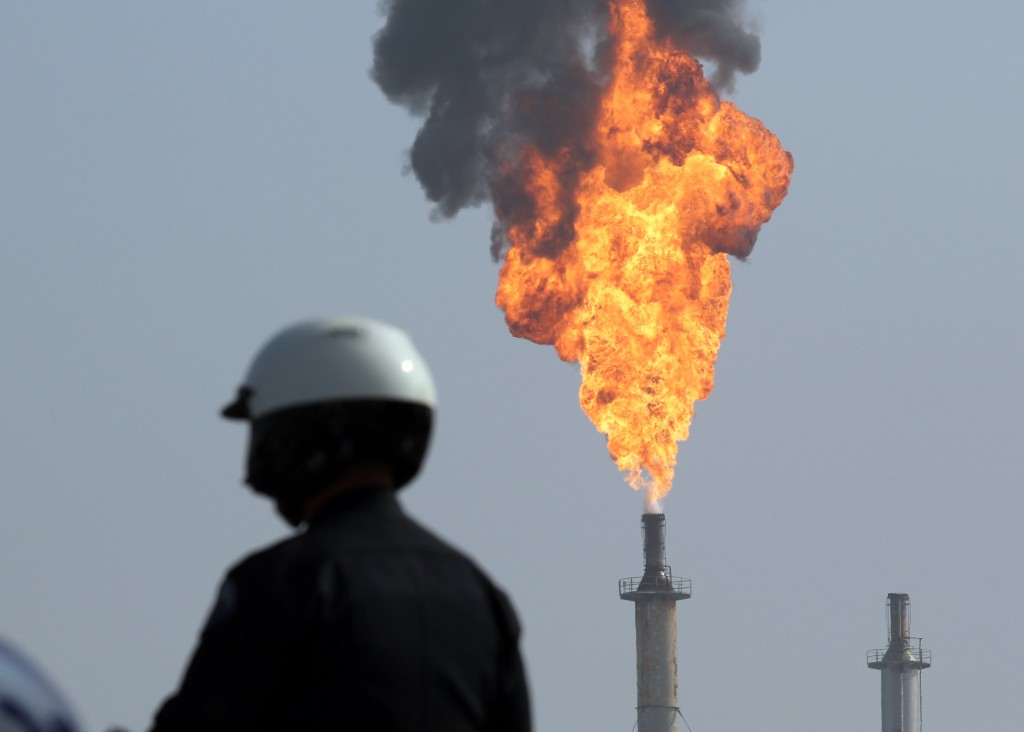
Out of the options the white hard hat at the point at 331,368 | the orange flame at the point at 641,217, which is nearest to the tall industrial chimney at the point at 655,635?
the orange flame at the point at 641,217

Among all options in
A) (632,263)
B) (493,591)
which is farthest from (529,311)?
(493,591)

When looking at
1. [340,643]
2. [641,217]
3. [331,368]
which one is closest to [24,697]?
[340,643]

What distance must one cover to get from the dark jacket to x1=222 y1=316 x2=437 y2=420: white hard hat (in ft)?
1.15

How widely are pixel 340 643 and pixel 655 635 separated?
96.9m

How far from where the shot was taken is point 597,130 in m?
88.9

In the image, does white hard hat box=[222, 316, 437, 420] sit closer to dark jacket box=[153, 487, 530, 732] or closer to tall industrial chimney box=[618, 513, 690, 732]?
dark jacket box=[153, 487, 530, 732]

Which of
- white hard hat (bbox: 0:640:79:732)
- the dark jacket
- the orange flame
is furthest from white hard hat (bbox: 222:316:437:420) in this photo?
the orange flame

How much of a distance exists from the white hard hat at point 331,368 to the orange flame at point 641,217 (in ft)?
266

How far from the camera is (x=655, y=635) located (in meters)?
102

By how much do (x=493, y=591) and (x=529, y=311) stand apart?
8233 cm

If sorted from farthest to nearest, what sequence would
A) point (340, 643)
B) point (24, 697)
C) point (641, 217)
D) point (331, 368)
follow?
point (641, 217) → point (331, 368) → point (340, 643) → point (24, 697)

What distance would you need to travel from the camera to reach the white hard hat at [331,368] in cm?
616

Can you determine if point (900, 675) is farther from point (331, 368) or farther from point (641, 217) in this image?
point (331, 368)

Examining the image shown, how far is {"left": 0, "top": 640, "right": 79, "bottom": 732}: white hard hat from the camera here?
566cm
